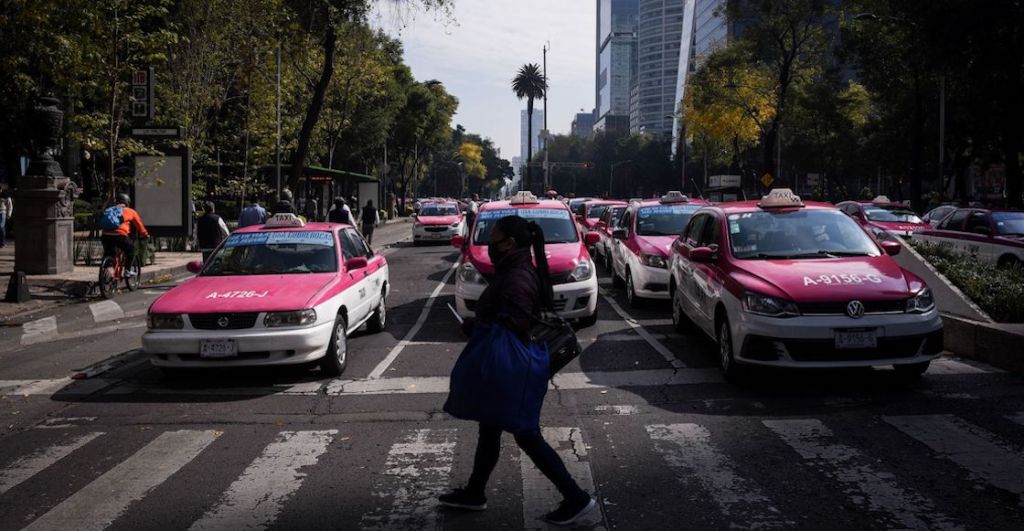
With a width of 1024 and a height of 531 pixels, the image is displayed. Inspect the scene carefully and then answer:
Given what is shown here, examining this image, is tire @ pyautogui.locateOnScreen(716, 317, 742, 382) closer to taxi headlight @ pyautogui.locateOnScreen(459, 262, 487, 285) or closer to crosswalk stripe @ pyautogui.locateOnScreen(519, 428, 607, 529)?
crosswalk stripe @ pyautogui.locateOnScreen(519, 428, 607, 529)

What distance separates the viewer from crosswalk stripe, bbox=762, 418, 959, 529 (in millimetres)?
4992

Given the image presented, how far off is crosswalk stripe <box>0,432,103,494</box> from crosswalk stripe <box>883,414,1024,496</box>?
5.95m

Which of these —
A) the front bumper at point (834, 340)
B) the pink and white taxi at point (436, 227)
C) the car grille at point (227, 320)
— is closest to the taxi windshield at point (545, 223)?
the car grille at point (227, 320)

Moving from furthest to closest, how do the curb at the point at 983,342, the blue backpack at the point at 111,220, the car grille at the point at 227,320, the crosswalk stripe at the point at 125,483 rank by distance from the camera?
the blue backpack at the point at 111,220 → the curb at the point at 983,342 → the car grille at the point at 227,320 → the crosswalk stripe at the point at 125,483

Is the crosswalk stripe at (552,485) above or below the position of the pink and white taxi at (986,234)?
below

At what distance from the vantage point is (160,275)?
2045 centimetres

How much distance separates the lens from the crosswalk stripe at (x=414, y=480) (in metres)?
5.05

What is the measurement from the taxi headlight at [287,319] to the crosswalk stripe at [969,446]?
506 cm

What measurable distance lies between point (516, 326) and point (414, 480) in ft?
5.21

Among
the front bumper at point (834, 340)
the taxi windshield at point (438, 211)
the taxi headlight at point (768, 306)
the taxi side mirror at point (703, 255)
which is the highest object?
the taxi windshield at point (438, 211)

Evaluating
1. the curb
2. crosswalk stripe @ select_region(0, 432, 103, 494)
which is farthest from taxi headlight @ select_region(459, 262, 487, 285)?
crosswalk stripe @ select_region(0, 432, 103, 494)

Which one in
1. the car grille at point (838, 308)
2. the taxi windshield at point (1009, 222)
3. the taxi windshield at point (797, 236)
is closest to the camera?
the car grille at point (838, 308)

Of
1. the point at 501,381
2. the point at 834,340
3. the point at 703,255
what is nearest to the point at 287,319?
the point at 703,255

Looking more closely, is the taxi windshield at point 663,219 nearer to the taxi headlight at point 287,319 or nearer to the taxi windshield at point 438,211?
the taxi headlight at point 287,319
